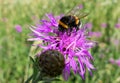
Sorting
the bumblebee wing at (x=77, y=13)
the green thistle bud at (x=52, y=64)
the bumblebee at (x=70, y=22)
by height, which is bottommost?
Answer: the green thistle bud at (x=52, y=64)

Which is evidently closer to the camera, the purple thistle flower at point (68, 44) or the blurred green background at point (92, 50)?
the purple thistle flower at point (68, 44)

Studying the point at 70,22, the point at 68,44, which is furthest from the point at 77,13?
the point at 68,44

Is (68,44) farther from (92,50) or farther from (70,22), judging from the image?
(92,50)

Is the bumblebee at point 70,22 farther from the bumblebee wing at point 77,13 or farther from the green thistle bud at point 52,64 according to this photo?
the green thistle bud at point 52,64

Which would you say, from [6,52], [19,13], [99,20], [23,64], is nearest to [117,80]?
[23,64]

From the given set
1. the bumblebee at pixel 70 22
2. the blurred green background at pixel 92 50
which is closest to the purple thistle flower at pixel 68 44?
the bumblebee at pixel 70 22

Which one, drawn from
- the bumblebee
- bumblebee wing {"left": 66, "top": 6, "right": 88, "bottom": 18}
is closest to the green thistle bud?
the bumblebee

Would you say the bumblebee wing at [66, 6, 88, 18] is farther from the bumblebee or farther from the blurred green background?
the blurred green background

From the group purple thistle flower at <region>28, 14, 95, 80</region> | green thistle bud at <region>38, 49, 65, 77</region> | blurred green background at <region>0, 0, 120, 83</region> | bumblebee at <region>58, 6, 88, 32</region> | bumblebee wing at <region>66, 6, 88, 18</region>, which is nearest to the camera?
green thistle bud at <region>38, 49, 65, 77</region>

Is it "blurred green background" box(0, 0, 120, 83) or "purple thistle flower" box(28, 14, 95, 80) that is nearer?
"purple thistle flower" box(28, 14, 95, 80)
